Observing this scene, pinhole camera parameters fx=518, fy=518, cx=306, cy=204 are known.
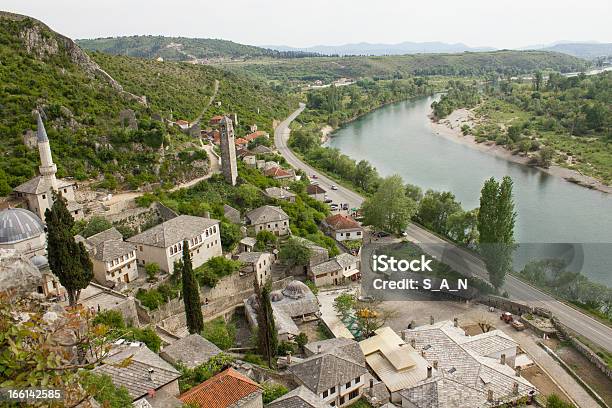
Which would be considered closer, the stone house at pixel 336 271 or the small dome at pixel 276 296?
the small dome at pixel 276 296

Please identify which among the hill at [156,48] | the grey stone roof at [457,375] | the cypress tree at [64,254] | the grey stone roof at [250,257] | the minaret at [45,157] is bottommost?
the grey stone roof at [457,375]

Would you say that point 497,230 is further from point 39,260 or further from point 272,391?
point 39,260

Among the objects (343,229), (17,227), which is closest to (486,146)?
(343,229)

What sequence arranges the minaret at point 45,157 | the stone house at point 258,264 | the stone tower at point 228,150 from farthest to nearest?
the stone tower at point 228,150, the stone house at point 258,264, the minaret at point 45,157

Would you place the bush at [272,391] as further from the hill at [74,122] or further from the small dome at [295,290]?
the hill at [74,122]

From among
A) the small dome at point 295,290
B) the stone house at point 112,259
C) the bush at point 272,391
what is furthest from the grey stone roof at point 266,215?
the bush at point 272,391

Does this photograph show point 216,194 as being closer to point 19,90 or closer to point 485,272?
point 19,90

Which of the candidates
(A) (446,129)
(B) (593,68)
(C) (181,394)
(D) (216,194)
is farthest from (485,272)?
(B) (593,68)
